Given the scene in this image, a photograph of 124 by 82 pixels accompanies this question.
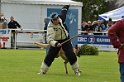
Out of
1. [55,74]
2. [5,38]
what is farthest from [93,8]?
[55,74]

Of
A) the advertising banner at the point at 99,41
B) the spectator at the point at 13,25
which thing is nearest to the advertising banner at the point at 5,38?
the spectator at the point at 13,25

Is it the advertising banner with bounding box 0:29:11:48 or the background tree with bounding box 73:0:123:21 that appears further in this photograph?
the background tree with bounding box 73:0:123:21

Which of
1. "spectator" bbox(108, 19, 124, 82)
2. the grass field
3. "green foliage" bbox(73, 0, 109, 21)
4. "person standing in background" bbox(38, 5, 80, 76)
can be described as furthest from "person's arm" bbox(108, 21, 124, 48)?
"green foliage" bbox(73, 0, 109, 21)

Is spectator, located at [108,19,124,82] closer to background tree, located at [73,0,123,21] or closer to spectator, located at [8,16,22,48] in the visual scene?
spectator, located at [8,16,22,48]

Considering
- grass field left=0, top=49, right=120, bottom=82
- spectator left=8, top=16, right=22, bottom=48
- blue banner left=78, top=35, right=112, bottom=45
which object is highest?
spectator left=8, top=16, right=22, bottom=48

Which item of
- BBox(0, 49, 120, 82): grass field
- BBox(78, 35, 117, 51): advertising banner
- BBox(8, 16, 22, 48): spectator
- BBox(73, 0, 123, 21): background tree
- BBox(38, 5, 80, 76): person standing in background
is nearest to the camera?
BBox(0, 49, 120, 82): grass field

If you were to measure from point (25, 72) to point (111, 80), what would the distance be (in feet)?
9.37

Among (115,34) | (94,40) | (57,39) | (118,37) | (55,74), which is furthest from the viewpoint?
(94,40)

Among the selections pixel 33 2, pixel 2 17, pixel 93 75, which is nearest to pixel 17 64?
pixel 93 75

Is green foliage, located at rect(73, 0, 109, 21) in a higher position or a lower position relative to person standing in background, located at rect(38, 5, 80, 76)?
higher

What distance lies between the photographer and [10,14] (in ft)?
110

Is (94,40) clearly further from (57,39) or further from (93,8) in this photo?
(93,8)

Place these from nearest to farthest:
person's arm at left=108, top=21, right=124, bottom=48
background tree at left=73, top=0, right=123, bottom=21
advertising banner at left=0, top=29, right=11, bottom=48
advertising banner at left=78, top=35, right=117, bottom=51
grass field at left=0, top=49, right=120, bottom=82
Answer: person's arm at left=108, top=21, right=124, bottom=48, grass field at left=0, top=49, right=120, bottom=82, advertising banner at left=0, top=29, right=11, bottom=48, advertising banner at left=78, top=35, right=117, bottom=51, background tree at left=73, top=0, right=123, bottom=21

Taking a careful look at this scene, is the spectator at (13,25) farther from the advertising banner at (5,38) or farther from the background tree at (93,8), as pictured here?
the background tree at (93,8)
